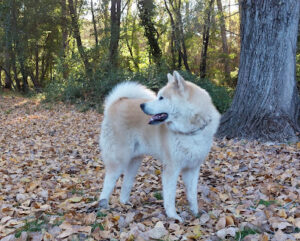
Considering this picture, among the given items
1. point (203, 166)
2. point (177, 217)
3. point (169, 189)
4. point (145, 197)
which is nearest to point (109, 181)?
point (145, 197)

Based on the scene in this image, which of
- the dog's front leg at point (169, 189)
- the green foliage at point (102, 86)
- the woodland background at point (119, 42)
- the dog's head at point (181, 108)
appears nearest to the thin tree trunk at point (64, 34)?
the woodland background at point (119, 42)

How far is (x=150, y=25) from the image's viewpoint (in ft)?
60.3

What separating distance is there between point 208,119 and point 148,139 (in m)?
0.73

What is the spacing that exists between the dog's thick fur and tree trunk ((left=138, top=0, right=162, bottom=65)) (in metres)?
14.6

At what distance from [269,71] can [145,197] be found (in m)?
3.83

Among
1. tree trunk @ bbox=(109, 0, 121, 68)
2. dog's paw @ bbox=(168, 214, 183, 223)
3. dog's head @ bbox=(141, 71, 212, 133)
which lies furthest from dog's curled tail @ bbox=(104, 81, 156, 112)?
tree trunk @ bbox=(109, 0, 121, 68)

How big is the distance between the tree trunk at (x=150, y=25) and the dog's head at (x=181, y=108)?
49.0 feet

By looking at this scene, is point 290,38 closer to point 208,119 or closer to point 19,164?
point 208,119

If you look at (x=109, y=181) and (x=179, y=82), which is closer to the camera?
(x=179, y=82)

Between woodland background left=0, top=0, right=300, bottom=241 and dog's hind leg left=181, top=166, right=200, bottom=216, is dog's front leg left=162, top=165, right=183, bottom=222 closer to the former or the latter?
woodland background left=0, top=0, right=300, bottom=241

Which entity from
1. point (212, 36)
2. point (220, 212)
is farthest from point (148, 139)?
point (212, 36)

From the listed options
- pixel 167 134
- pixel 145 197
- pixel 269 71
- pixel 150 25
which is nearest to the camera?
pixel 167 134

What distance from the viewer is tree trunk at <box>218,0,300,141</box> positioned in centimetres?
643

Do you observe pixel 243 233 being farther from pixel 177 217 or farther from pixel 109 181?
pixel 109 181
